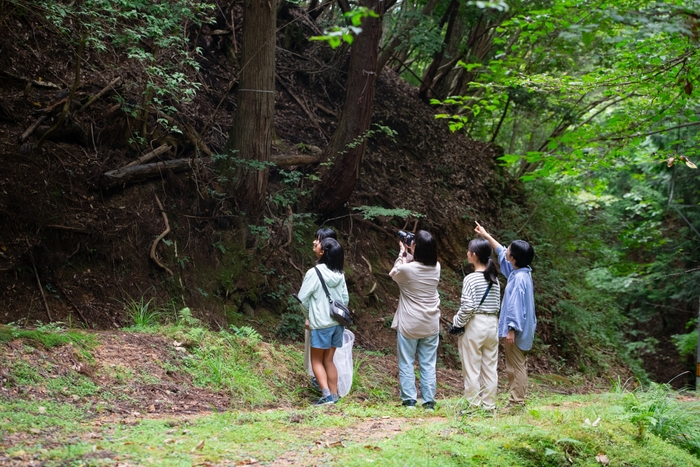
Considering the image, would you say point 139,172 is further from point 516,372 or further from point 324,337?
point 516,372

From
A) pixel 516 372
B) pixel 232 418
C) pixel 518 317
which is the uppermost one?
pixel 518 317

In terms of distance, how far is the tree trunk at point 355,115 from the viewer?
10.4 m

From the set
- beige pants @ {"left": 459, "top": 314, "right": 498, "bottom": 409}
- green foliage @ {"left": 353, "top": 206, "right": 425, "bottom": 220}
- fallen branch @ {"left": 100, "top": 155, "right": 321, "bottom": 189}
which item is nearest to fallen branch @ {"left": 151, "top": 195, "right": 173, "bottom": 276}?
fallen branch @ {"left": 100, "top": 155, "right": 321, "bottom": 189}

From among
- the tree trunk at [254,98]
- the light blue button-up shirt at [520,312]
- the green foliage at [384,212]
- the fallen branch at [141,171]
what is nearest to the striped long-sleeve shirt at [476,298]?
the light blue button-up shirt at [520,312]

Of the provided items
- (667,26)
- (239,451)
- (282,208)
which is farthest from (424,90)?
(239,451)

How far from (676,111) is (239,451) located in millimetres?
8626

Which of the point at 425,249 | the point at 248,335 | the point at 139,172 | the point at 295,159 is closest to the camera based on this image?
the point at 425,249

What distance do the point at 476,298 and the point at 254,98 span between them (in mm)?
5008

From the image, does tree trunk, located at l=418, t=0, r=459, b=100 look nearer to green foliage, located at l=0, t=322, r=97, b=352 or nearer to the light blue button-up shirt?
the light blue button-up shirt

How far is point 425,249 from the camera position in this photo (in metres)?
6.40

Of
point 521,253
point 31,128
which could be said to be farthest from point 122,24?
point 521,253

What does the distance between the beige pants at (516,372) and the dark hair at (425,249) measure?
1.31 metres

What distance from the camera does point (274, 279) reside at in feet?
31.2

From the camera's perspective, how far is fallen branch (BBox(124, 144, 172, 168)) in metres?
8.91
